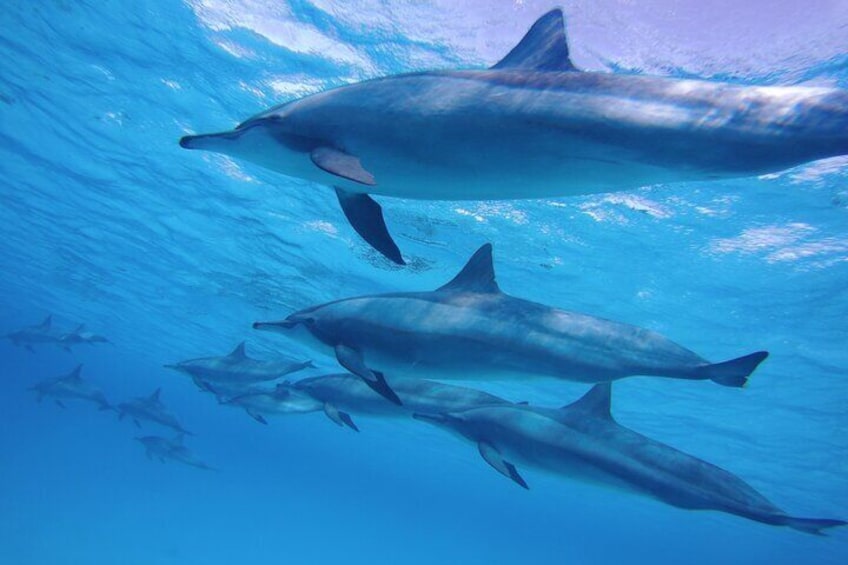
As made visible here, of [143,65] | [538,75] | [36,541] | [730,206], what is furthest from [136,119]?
[36,541]

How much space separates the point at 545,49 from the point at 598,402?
435cm

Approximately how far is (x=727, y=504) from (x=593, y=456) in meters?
1.40

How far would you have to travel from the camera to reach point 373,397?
829 centimetres

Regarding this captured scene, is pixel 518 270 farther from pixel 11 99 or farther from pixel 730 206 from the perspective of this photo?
pixel 11 99

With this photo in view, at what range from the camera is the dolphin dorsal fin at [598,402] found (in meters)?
6.31

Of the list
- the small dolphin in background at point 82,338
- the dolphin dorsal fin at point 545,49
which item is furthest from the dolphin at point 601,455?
the small dolphin in background at point 82,338

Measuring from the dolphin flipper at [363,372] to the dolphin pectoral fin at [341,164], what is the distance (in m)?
2.05

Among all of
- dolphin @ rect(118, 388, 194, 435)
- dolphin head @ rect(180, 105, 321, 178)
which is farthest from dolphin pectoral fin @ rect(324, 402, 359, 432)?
dolphin @ rect(118, 388, 194, 435)

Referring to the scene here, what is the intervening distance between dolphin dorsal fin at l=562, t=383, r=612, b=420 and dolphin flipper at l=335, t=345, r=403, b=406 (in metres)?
2.54

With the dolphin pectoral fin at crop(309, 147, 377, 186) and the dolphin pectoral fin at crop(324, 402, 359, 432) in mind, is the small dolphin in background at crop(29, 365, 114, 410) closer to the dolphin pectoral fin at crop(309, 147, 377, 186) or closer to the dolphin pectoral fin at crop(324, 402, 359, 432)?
the dolphin pectoral fin at crop(324, 402, 359, 432)

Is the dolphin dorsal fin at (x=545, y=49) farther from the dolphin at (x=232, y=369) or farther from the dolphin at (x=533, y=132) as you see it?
the dolphin at (x=232, y=369)

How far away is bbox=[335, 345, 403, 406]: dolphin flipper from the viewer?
4.95 metres

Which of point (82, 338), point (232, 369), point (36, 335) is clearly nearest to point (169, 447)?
point (82, 338)

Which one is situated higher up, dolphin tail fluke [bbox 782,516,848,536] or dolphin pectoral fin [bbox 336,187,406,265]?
dolphin pectoral fin [bbox 336,187,406,265]
